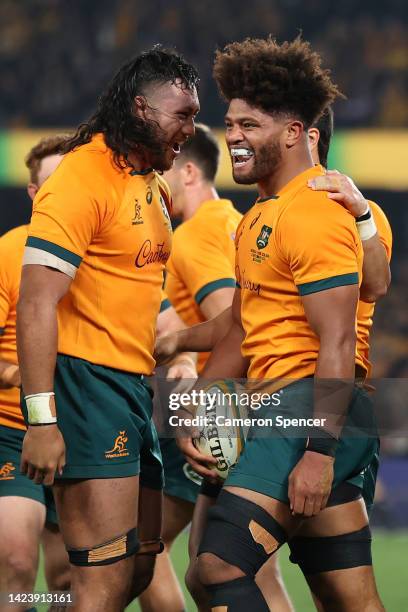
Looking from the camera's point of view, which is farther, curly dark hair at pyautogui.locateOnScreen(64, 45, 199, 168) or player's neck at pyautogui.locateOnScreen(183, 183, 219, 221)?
player's neck at pyautogui.locateOnScreen(183, 183, 219, 221)

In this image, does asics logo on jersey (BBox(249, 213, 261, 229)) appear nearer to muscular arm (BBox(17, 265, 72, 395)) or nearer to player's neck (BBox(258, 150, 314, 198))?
player's neck (BBox(258, 150, 314, 198))

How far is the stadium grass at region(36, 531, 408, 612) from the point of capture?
6445 millimetres

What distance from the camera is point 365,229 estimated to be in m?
3.76

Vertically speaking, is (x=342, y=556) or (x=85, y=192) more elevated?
(x=85, y=192)

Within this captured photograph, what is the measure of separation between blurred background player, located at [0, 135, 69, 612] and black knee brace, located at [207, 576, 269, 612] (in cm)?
126

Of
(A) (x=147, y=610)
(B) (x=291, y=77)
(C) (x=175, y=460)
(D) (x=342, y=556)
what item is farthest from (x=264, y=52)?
(A) (x=147, y=610)

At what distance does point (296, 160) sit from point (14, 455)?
176 centimetres

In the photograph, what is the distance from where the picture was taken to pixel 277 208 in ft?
11.8

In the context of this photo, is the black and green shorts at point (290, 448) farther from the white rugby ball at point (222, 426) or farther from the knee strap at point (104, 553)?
the knee strap at point (104, 553)

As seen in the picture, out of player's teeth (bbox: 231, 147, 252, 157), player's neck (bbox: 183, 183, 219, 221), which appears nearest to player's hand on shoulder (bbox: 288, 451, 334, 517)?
player's teeth (bbox: 231, 147, 252, 157)

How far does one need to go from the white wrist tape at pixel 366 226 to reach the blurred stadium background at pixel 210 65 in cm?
922

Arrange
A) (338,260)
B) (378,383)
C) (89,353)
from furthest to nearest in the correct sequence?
(378,383) < (89,353) < (338,260)

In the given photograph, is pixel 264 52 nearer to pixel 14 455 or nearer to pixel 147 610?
pixel 14 455

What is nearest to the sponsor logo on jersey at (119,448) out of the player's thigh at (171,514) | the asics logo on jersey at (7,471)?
the asics logo on jersey at (7,471)
